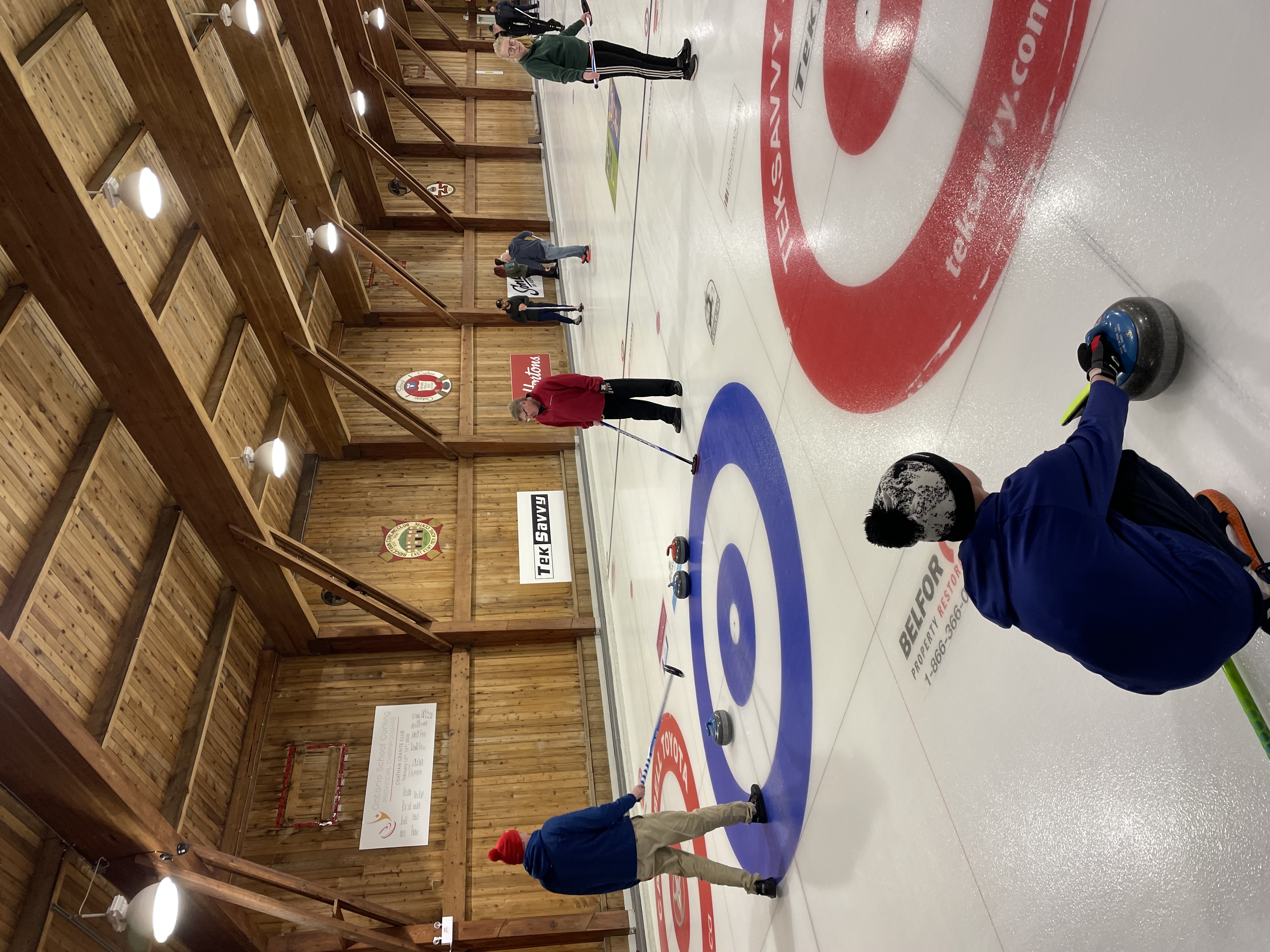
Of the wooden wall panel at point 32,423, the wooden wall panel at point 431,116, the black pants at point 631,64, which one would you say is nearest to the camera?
the black pants at point 631,64

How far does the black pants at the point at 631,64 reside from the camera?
433cm

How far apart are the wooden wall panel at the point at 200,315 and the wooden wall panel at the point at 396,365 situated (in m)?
2.55

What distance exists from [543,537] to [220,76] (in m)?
6.48

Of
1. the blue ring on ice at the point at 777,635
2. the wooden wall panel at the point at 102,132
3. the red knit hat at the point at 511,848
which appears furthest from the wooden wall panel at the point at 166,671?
the blue ring on ice at the point at 777,635

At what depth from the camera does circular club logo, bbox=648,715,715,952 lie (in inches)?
181

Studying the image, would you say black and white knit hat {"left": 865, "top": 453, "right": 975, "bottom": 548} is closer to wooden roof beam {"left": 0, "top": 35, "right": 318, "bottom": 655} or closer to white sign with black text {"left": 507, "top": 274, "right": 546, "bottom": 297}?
wooden roof beam {"left": 0, "top": 35, "right": 318, "bottom": 655}

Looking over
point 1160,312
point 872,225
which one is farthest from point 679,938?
point 1160,312

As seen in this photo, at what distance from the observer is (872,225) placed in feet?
7.13

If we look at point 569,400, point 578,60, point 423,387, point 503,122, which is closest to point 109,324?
point 569,400

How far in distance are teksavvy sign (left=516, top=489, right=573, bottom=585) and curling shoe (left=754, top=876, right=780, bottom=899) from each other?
249 inches

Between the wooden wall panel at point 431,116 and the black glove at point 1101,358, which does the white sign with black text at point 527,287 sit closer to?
the wooden wall panel at point 431,116

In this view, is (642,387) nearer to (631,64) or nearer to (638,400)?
(638,400)

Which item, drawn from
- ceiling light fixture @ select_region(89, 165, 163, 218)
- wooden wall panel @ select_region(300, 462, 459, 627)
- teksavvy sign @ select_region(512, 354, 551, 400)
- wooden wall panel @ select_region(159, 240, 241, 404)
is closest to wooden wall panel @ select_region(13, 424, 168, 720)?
wooden wall panel @ select_region(159, 240, 241, 404)

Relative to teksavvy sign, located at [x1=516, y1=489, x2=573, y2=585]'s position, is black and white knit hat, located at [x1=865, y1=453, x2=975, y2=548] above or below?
below
